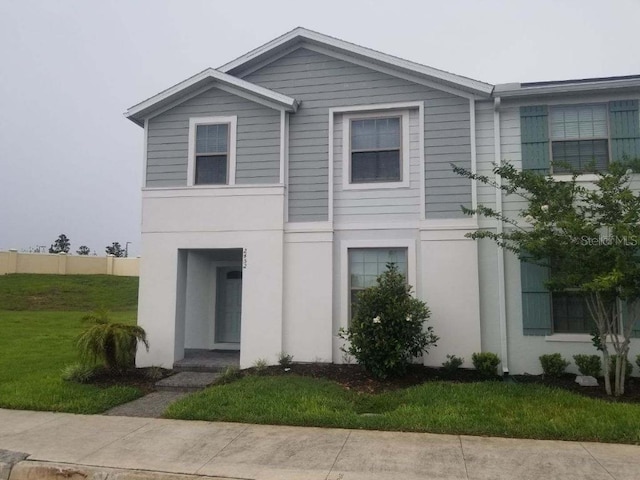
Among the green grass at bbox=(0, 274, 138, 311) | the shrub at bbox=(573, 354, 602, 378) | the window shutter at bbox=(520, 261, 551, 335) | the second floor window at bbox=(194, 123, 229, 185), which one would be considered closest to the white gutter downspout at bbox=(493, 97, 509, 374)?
the window shutter at bbox=(520, 261, 551, 335)

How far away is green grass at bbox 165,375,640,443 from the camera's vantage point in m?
5.79

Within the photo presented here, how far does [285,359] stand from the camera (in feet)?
31.0

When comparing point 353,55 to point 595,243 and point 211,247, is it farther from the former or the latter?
point 595,243

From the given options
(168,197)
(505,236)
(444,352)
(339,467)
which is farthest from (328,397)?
(168,197)

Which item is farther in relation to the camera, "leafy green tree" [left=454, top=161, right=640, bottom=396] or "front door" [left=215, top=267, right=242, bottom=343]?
"front door" [left=215, top=267, right=242, bottom=343]

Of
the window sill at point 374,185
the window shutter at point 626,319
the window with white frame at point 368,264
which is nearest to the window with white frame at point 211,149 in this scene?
the window sill at point 374,185

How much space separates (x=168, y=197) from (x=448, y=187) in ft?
18.1

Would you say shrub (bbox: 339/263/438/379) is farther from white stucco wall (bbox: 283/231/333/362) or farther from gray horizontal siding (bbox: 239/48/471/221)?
gray horizontal siding (bbox: 239/48/471/221)

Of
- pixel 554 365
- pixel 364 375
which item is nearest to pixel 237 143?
pixel 364 375

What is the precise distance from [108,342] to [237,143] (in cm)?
446

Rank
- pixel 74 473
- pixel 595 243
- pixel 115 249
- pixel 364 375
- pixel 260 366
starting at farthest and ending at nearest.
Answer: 1. pixel 115 249
2. pixel 260 366
3. pixel 364 375
4. pixel 595 243
5. pixel 74 473

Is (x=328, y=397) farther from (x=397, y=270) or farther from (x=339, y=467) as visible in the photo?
(x=397, y=270)

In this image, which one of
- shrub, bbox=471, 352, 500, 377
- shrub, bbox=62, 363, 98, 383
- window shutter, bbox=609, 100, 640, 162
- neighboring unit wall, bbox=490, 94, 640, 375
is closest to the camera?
shrub, bbox=62, 363, 98, 383

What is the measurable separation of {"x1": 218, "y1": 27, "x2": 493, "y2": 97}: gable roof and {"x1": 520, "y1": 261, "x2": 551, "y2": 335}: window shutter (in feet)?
11.0
